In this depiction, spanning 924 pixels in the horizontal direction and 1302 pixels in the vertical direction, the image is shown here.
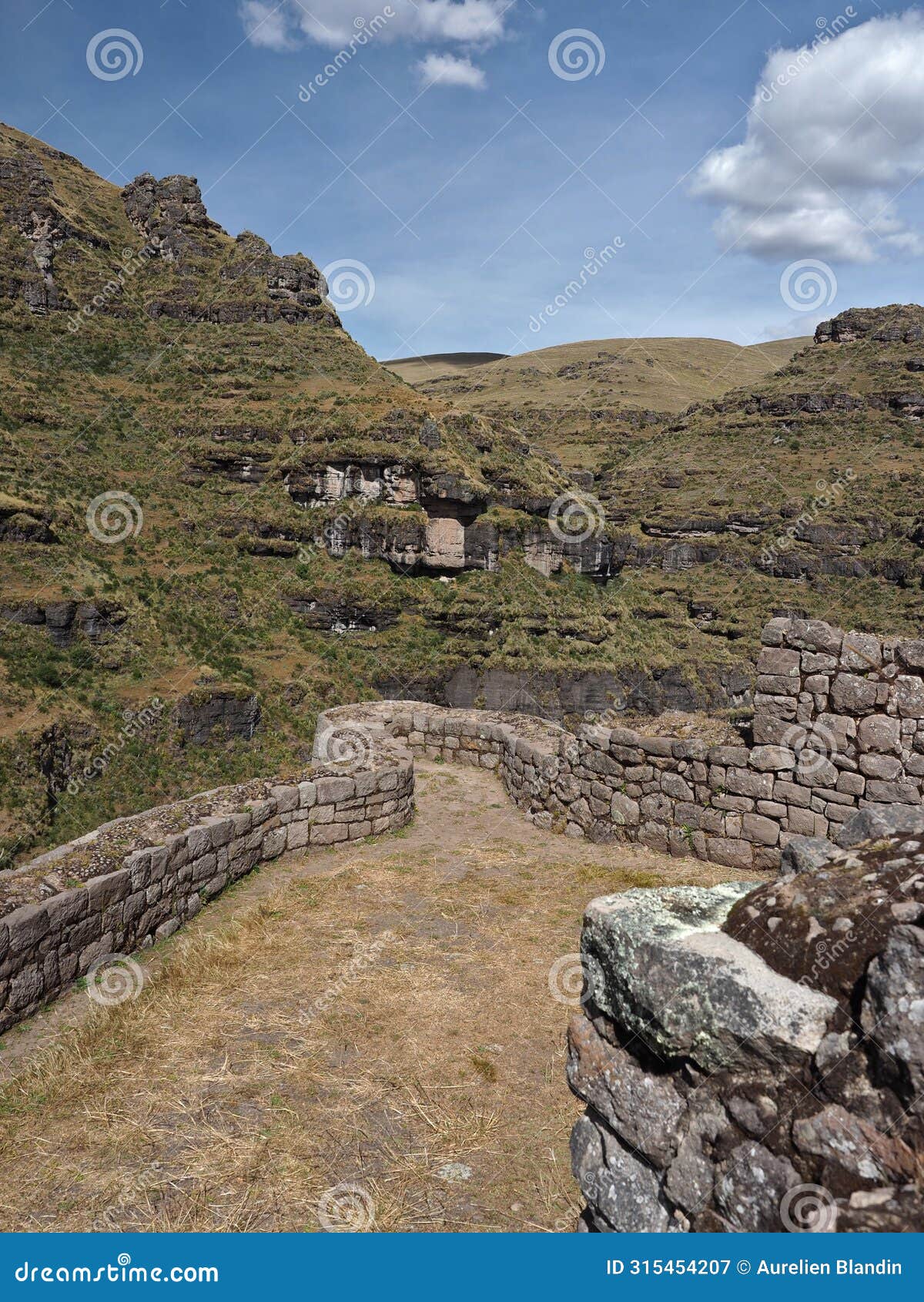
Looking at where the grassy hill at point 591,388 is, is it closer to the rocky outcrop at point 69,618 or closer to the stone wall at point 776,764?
the rocky outcrop at point 69,618

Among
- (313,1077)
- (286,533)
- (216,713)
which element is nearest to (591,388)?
(286,533)

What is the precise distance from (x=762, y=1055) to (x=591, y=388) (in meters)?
169

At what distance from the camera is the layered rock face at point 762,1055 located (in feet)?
6.75

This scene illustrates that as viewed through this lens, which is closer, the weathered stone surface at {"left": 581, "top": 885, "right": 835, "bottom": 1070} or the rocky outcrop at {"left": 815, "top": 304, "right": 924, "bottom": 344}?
the weathered stone surface at {"left": 581, "top": 885, "right": 835, "bottom": 1070}

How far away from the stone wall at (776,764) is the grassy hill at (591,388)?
101752mm

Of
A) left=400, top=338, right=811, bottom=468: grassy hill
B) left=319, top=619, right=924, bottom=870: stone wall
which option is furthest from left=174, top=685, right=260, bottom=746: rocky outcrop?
left=400, top=338, right=811, bottom=468: grassy hill

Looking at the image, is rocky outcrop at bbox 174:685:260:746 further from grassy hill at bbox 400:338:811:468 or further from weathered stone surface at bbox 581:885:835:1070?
grassy hill at bbox 400:338:811:468

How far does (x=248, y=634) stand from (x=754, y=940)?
174 ft

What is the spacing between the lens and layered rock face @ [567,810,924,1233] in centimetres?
206

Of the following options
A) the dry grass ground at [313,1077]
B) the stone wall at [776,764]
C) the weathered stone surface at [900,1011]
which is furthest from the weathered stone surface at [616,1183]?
the stone wall at [776,764]

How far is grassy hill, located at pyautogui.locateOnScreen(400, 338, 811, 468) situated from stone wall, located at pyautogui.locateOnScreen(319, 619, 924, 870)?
102 meters

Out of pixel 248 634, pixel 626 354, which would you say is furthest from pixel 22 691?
pixel 626 354

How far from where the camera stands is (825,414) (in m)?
91.6

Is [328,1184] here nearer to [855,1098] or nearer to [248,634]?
[855,1098]
